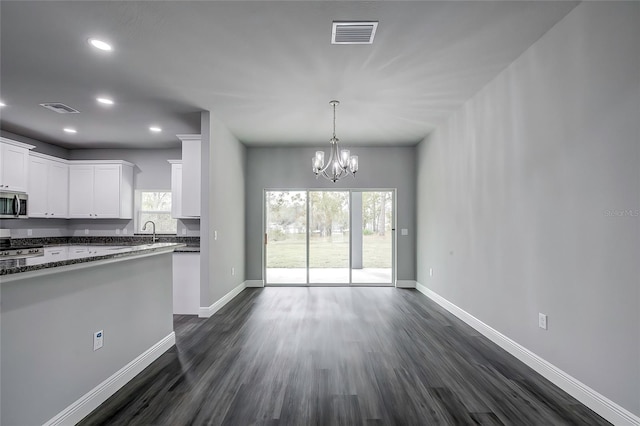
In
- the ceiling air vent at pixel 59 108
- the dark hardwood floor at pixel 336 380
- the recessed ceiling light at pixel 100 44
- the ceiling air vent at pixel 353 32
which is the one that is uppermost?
the recessed ceiling light at pixel 100 44

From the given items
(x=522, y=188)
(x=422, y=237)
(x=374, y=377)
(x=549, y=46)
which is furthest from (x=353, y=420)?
(x=422, y=237)

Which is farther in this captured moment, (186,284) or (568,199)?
(186,284)

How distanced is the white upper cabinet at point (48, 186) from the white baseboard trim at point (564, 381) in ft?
23.4

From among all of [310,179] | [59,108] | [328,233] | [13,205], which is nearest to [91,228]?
[13,205]

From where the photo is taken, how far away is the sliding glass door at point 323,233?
6.32 metres

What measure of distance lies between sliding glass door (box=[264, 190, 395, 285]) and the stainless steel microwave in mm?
3886

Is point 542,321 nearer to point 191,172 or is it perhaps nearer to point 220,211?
point 220,211

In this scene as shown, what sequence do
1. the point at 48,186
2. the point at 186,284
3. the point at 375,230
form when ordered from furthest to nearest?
the point at 375,230 → the point at 48,186 → the point at 186,284

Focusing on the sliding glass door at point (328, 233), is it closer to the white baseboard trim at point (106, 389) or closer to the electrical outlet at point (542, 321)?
the white baseboard trim at point (106, 389)

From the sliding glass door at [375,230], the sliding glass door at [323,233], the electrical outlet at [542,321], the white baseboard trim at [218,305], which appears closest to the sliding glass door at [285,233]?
the sliding glass door at [323,233]

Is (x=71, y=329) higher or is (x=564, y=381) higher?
(x=71, y=329)

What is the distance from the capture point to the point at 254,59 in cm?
292

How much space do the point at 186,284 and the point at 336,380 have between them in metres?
2.89

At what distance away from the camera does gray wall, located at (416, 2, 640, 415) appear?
1933 millimetres
